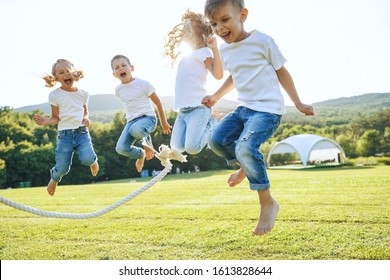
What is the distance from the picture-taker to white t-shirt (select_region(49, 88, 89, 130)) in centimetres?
435

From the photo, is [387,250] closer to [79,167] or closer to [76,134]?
[76,134]

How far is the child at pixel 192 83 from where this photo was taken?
4.13m

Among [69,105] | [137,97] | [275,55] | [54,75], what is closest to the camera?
[275,55]

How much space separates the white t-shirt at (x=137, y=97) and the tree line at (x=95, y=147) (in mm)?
7054

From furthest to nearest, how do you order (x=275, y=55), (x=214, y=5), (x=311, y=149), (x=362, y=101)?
(x=311, y=149) → (x=362, y=101) → (x=275, y=55) → (x=214, y=5)

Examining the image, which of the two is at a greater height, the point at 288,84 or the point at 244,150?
the point at 288,84

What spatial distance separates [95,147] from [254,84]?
36.9ft

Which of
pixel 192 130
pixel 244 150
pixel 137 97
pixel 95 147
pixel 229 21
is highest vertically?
pixel 229 21

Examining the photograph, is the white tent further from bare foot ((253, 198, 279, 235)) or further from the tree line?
bare foot ((253, 198, 279, 235))

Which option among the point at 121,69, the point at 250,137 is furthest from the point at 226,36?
the point at 121,69

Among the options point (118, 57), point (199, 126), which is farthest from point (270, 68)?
point (118, 57)

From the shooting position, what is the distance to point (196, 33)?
164 inches

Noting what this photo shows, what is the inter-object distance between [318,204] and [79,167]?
1539 cm

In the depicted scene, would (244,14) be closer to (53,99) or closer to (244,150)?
(244,150)
